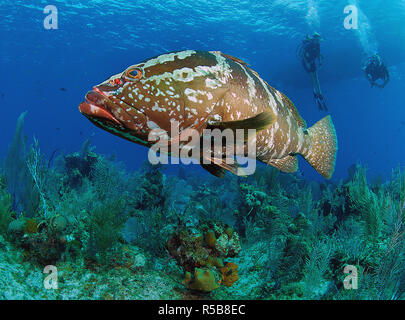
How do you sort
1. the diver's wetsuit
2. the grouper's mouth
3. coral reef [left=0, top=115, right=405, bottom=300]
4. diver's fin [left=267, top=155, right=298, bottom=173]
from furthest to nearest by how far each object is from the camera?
1. the diver's wetsuit
2. diver's fin [left=267, top=155, right=298, bottom=173]
3. coral reef [left=0, top=115, right=405, bottom=300]
4. the grouper's mouth

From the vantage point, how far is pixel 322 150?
3.91 meters

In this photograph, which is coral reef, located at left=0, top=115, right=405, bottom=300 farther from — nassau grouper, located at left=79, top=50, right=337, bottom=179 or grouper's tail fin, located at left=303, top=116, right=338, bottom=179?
nassau grouper, located at left=79, top=50, right=337, bottom=179

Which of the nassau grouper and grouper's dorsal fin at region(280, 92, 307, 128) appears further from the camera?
grouper's dorsal fin at region(280, 92, 307, 128)

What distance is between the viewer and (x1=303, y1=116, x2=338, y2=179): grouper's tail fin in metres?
3.84

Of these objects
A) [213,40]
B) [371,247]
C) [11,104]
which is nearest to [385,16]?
[213,40]

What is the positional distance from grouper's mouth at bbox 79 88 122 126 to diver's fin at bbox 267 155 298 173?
237 centimetres

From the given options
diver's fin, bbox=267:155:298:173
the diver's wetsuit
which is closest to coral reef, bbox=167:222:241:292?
diver's fin, bbox=267:155:298:173

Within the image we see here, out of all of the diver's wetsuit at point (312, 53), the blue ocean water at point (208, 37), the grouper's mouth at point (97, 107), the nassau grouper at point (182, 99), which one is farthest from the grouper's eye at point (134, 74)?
the diver's wetsuit at point (312, 53)

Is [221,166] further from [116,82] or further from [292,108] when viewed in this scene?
[292,108]

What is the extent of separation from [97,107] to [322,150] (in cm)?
343

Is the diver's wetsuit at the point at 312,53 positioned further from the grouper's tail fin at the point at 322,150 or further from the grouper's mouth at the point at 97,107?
the grouper's mouth at the point at 97,107

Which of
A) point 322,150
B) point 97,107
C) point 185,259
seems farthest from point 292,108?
point 185,259

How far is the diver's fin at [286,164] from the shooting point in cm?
354
